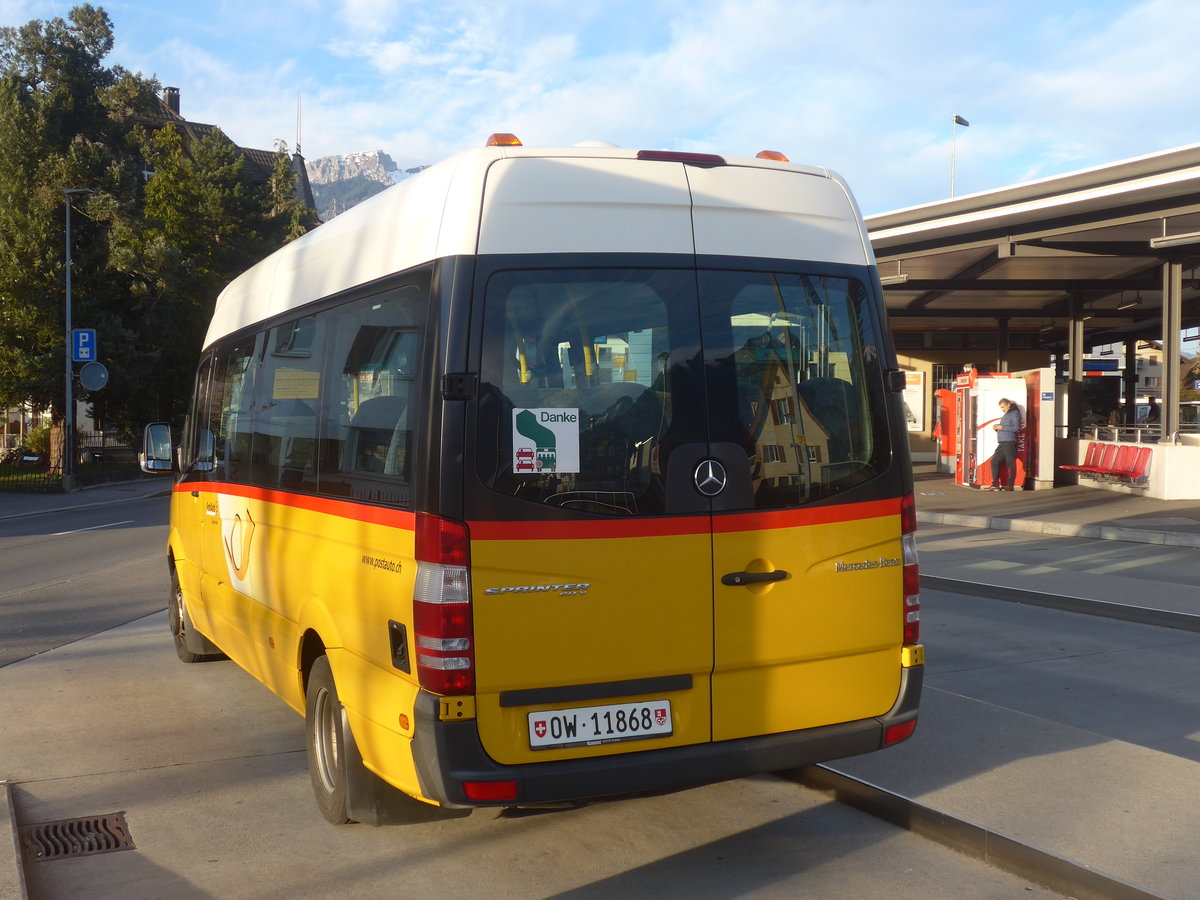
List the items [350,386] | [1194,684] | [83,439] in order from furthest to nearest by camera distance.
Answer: [83,439], [1194,684], [350,386]

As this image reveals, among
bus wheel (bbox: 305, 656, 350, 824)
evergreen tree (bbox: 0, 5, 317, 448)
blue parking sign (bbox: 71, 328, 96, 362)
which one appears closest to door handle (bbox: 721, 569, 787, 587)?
bus wheel (bbox: 305, 656, 350, 824)

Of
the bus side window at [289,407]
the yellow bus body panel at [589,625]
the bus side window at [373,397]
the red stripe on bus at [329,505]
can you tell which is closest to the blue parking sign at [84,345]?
the red stripe on bus at [329,505]

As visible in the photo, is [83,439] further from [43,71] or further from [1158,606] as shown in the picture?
[1158,606]

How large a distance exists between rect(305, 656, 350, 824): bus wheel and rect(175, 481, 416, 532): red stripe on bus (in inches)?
24.6

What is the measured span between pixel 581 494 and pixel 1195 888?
94.2 inches

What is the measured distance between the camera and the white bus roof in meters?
4.03

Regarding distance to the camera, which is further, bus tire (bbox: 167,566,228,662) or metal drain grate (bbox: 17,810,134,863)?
bus tire (bbox: 167,566,228,662)

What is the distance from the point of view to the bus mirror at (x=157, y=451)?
7.89 m

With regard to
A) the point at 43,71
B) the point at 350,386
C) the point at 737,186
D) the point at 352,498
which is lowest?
the point at 352,498

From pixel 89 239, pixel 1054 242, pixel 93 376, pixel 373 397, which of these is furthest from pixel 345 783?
pixel 89 239

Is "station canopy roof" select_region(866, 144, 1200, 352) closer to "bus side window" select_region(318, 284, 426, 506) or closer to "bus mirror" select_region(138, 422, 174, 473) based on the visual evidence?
"bus mirror" select_region(138, 422, 174, 473)

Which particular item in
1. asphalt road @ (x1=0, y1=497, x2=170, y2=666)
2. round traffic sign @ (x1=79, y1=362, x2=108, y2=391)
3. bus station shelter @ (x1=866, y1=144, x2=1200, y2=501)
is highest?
bus station shelter @ (x1=866, y1=144, x2=1200, y2=501)

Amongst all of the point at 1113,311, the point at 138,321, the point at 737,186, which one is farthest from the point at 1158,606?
the point at 138,321

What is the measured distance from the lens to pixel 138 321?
123 ft
